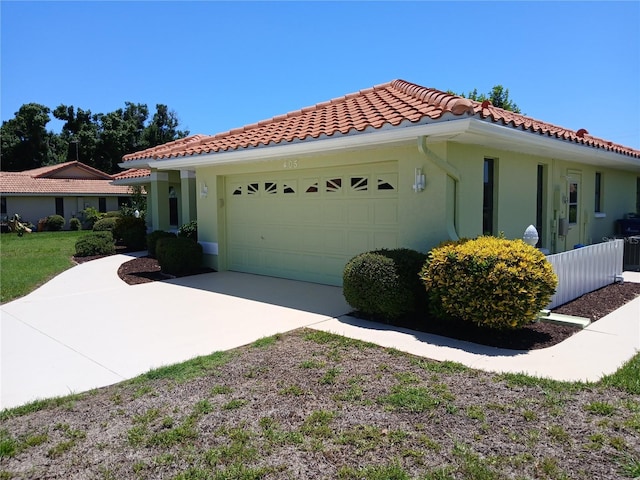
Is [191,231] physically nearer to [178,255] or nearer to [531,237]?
[178,255]

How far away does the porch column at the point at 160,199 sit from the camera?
55.6ft

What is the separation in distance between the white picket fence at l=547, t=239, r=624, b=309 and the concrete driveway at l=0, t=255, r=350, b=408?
140 inches

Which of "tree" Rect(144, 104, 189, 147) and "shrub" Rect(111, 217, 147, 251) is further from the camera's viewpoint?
"tree" Rect(144, 104, 189, 147)

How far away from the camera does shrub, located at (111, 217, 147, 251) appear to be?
59.1 ft

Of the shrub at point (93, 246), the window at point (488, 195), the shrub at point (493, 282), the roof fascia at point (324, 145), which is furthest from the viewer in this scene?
the shrub at point (93, 246)

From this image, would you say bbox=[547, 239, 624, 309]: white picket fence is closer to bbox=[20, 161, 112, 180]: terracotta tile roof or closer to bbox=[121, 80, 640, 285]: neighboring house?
bbox=[121, 80, 640, 285]: neighboring house

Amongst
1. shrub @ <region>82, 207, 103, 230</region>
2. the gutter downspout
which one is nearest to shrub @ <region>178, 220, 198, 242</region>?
the gutter downspout

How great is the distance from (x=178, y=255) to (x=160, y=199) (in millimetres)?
6210

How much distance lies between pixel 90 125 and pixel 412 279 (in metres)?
50.5

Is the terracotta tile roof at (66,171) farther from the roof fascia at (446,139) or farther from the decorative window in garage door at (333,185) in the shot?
the decorative window in garage door at (333,185)

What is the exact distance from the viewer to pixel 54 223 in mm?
33000

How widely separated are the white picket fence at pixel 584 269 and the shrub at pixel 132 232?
15.1 metres

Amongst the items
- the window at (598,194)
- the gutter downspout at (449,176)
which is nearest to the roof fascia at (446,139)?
the gutter downspout at (449,176)

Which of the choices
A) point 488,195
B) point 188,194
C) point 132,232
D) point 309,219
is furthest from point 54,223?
point 488,195
